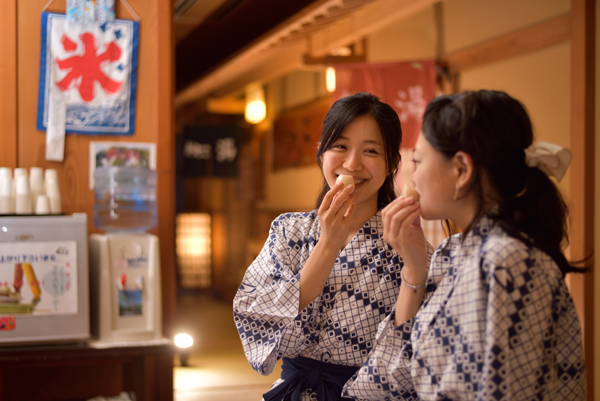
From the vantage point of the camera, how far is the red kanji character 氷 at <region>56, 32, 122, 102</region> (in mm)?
3236

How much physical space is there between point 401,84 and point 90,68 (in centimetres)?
272

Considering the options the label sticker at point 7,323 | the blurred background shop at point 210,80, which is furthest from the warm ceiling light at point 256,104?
the label sticker at point 7,323

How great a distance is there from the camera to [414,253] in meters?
1.44

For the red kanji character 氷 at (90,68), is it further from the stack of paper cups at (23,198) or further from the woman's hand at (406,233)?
the woman's hand at (406,233)

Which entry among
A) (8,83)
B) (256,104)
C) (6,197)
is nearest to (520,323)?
(6,197)

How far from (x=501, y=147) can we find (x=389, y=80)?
3.80 metres

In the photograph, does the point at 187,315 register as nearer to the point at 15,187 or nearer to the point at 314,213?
the point at 15,187

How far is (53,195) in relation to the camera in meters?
2.97

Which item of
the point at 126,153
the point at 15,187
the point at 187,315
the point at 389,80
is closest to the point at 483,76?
the point at 389,80

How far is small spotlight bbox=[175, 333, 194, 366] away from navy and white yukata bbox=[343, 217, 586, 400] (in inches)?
168

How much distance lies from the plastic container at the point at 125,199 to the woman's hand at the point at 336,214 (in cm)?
187

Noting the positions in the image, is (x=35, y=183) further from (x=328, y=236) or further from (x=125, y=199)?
(x=328, y=236)

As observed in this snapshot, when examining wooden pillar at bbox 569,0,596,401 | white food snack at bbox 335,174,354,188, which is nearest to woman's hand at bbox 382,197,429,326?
white food snack at bbox 335,174,354,188

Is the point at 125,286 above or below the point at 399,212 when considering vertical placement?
below
